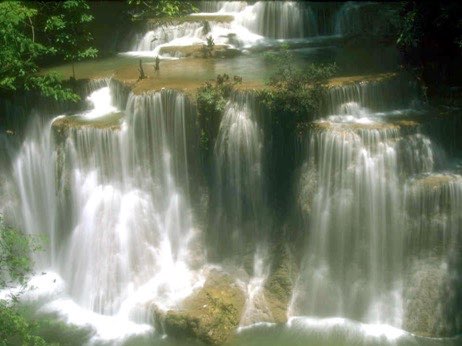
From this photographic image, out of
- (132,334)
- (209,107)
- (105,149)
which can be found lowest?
(132,334)

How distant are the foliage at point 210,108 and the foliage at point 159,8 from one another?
6.98 meters

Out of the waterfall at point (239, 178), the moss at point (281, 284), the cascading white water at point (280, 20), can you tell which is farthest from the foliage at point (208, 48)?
the moss at point (281, 284)

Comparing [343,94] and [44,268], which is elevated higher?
[343,94]

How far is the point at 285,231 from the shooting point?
37.8ft

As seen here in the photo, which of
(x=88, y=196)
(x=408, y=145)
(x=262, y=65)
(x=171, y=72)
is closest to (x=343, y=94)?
(x=408, y=145)

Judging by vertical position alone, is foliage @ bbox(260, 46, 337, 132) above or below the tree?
below

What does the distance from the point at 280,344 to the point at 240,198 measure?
319 cm

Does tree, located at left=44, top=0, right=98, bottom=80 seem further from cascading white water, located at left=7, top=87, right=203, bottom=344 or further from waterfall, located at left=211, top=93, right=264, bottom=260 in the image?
waterfall, located at left=211, top=93, right=264, bottom=260

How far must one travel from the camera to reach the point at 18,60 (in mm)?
13070

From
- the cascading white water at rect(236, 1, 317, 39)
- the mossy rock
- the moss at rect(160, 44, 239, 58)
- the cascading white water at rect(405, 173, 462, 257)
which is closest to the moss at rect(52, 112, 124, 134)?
the moss at rect(160, 44, 239, 58)

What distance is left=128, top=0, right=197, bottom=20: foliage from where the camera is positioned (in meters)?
18.0

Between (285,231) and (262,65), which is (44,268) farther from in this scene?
(262,65)

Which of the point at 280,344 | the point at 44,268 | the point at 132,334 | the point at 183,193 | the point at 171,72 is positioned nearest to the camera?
the point at 280,344

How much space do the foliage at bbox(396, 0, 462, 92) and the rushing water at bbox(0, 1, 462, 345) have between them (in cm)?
101
